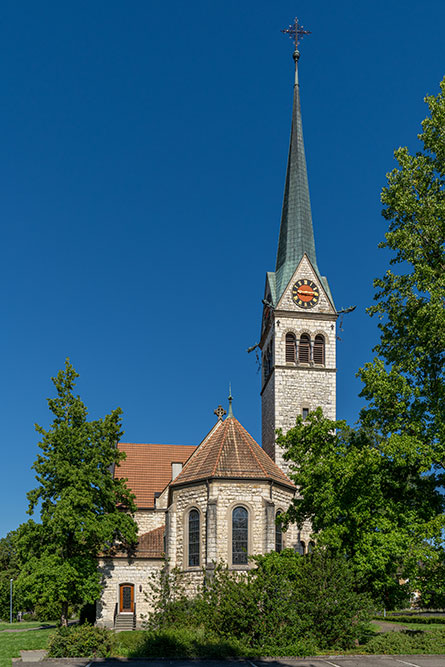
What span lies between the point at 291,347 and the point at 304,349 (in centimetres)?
85

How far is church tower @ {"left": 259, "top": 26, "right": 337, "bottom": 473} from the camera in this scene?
1531 inches

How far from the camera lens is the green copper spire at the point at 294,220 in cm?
4312

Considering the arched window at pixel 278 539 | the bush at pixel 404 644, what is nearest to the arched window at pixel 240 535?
→ the arched window at pixel 278 539

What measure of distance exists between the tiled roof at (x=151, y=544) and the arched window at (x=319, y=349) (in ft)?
45.8

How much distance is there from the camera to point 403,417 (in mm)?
20109

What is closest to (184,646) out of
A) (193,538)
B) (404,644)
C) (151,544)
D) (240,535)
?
(404,644)

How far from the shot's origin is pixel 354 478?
67.1 feet

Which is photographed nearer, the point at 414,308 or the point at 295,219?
the point at 414,308

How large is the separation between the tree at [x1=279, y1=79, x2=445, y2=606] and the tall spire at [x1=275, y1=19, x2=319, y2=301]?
21061mm

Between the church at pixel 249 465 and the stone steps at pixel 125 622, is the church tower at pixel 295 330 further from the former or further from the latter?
the stone steps at pixel 125 622

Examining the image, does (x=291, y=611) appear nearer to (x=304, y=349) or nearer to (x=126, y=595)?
(x=126, y=595)

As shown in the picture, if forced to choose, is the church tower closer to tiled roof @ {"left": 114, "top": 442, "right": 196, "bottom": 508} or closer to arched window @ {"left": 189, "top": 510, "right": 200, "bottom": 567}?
tiled roof @ {"left": 114, "top": 442, "right": 196, "bottom": 508}

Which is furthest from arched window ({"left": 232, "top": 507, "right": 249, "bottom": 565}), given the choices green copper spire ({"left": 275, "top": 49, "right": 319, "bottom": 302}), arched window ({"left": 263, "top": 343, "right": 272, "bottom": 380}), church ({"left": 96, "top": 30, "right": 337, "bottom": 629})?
green copper spire ({"left": 275, "top": 49, "right": 319, "bottom": 302})

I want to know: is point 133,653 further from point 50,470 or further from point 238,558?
point 50,470
